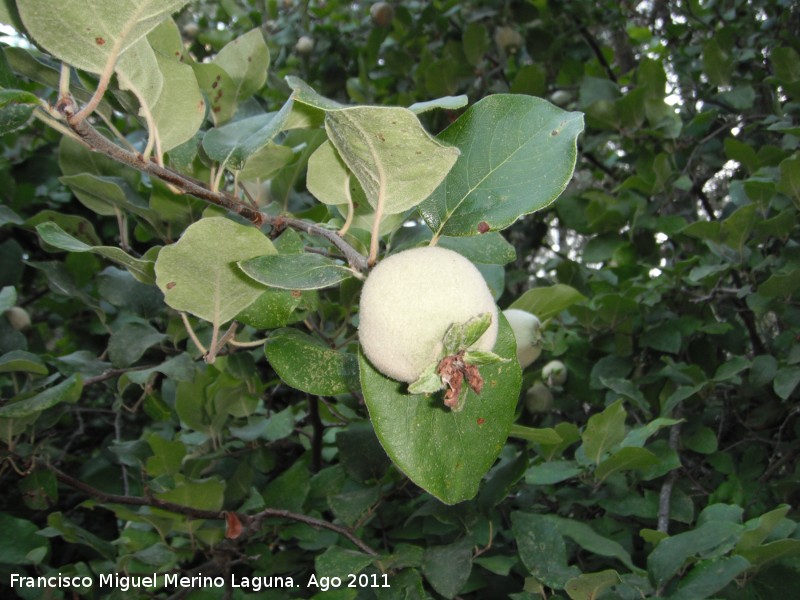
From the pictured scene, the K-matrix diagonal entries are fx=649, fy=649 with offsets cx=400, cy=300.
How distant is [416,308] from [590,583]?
561mm

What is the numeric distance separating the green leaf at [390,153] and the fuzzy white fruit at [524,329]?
50cm

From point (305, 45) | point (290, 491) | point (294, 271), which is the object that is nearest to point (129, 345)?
point (290, 491)

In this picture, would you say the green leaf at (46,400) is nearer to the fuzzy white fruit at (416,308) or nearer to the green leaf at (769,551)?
the fuzzy white fruit at (416,308)

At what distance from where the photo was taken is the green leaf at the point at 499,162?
0.62m

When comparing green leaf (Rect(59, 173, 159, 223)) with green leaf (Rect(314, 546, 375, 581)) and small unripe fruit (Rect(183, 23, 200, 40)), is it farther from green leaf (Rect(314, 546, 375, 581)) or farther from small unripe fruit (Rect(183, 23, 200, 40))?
small unripe fruit (Rect(183, 23, 200, 40))

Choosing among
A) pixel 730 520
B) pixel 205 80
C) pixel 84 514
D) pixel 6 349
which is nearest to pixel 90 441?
pixel 84 514

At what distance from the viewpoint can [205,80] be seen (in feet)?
3.17

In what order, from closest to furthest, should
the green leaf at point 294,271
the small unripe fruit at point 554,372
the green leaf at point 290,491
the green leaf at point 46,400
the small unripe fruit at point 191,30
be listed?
1. the green leaf at point 294,271
2. the green leaf at point 46,400
3. the green leaf at point 290,491
4. the small unripe fruit at point 554,372
5. the small unripe fruit at point 191,30

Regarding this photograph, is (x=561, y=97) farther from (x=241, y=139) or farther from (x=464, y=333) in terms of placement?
(x=464, y=333)

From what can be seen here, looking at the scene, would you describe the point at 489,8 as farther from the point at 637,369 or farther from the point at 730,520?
the point at 730,520

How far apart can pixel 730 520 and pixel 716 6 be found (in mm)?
1813

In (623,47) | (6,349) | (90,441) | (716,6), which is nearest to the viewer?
(6,349)

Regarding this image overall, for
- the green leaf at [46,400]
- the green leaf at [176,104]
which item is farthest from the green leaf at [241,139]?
the green leaf at [46,400]

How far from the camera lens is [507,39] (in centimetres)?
237
